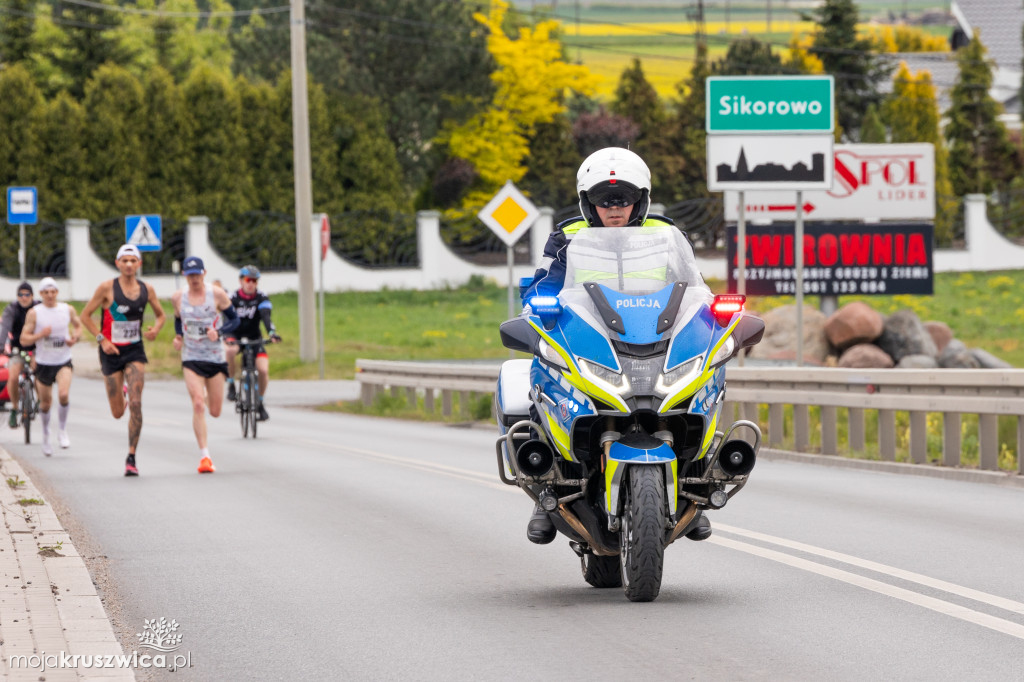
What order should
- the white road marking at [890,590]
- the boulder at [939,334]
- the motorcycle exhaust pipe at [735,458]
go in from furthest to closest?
the boulder at [939,334] < the motorcycle exhaust pipe at [735,458] < the white road marking at [890,590]

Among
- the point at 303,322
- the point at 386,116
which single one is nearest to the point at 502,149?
the point at 386,116

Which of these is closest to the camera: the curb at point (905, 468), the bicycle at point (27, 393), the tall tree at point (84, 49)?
the curb at point (905, 468)

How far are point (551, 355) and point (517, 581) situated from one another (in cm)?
162

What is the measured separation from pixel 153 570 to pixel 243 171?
44826 millimetres

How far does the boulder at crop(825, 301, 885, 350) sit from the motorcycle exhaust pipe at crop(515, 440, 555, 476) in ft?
66.0

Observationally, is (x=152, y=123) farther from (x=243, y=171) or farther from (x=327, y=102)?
(x=327, y=102)

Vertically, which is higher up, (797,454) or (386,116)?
(386,116)

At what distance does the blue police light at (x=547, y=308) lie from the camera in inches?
306

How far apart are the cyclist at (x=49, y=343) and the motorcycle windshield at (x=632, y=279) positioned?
1098cm

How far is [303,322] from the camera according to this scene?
3353 centimetres

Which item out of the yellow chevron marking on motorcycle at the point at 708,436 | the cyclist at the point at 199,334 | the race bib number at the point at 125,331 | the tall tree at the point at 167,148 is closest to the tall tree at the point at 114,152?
the tall tree at the point at 167,148

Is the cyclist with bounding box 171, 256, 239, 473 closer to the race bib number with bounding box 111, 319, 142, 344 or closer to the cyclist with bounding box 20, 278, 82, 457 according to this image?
the race bib number with bounding box 111, 319, 142, 344

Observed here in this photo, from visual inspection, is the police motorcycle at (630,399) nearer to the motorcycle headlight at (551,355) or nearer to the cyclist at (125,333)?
the motorcycle headlight at (551,355)

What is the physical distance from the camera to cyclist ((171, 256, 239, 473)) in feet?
51.0
